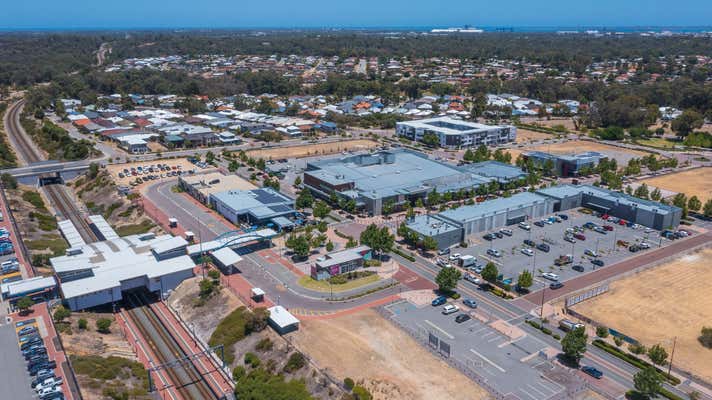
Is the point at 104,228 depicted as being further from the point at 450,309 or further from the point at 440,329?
the point at 440,329

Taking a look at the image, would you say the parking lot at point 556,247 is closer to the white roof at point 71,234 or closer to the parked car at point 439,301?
Result: the parked car at point 439,301

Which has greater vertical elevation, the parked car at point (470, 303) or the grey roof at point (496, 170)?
the grey roof at point (496, 170)

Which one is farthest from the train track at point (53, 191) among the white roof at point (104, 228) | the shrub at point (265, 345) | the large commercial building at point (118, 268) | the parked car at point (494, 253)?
the parked car at point (494, 253)

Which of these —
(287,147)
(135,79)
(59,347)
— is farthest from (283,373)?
(135,79)

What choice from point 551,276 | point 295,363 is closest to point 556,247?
point 551,276

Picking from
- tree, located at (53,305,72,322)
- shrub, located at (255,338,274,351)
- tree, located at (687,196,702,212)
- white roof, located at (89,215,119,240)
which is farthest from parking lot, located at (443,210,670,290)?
white roof, located at (89,215,119,240)

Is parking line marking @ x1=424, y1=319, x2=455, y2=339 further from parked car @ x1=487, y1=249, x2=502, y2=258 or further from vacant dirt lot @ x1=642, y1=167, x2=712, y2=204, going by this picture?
vacant dirt lot @ x1=642, y1=167, x2=712, y2=204

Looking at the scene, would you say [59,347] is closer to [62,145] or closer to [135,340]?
[135,340]
